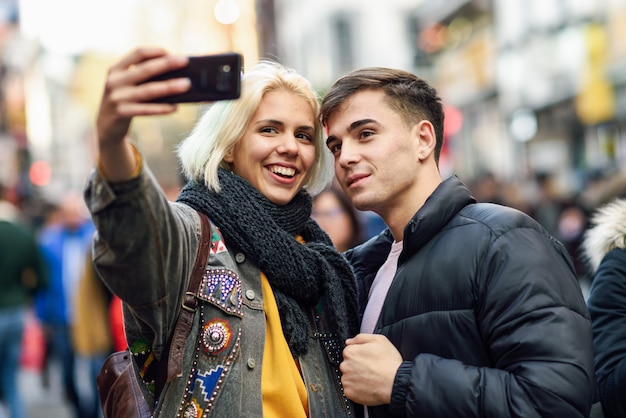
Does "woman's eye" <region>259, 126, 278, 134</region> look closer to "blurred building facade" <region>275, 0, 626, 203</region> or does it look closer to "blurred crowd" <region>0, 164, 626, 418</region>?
"blurred crowd" <region>0, 164, 626, 418</region>

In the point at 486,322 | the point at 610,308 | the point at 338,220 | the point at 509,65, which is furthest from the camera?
the point at 509,65

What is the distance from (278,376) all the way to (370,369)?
352mm

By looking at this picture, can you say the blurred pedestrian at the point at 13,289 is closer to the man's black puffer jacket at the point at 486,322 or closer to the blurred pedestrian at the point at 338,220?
the blurred pedestrian at the point at 338,220

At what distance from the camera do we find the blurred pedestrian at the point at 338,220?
6305mm

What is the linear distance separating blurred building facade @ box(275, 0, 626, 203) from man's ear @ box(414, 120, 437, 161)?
950cm

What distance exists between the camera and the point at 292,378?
273 cm

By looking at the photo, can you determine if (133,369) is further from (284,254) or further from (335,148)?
(335,148)

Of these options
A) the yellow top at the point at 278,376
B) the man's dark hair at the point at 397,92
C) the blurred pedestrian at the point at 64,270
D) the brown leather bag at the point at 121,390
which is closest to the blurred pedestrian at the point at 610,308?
the man's dark hair at the point at 397,92

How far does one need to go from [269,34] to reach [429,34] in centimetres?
2228

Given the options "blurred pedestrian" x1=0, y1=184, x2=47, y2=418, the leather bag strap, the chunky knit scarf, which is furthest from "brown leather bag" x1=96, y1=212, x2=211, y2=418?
"blurred pedestrian" x1=0, y1=184, x2=47, y2=418

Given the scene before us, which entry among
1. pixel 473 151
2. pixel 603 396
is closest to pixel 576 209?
pixel 603 396

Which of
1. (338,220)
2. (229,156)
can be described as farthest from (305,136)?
(338,220)

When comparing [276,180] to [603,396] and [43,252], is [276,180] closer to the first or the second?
[603,396]

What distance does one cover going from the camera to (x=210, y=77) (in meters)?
2.08
